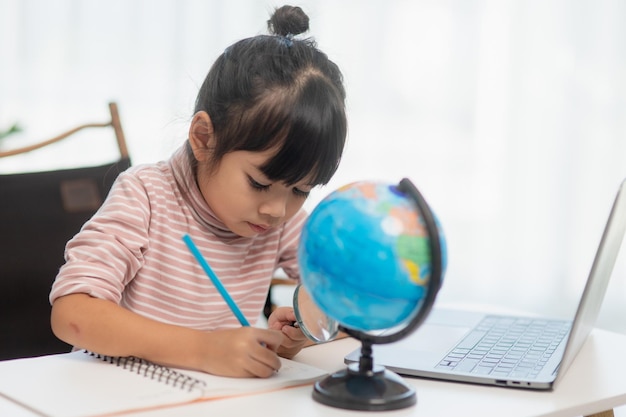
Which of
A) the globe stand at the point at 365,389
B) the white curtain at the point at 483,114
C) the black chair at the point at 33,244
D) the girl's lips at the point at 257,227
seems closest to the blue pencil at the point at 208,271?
the globe stand at the point at 365,389

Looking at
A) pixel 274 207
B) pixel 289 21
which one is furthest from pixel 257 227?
pixel 289 21

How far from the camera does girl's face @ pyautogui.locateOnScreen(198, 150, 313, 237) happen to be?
3.41ft

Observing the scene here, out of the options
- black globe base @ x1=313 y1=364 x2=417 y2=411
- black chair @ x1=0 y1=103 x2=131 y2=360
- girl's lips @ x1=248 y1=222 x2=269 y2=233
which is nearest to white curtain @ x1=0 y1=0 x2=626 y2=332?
black chair @ x1=0 y1=103 x2=131 y2=360

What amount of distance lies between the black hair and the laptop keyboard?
28 cm

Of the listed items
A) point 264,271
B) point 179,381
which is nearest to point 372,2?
point 264,271

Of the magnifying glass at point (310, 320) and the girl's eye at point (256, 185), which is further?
the girl's eye at point (256, 185)

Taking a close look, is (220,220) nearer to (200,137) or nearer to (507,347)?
(200,137)

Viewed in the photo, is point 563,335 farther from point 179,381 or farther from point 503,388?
point 179,381

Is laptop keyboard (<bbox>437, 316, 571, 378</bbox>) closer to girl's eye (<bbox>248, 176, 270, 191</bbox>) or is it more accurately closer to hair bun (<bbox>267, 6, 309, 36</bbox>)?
girl's eye (<bbox>248, 176, 270, 191</bbox>)

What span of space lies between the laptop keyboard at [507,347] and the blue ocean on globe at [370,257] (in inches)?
8.0

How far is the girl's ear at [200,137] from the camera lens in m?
1.10

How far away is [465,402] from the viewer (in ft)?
2.66

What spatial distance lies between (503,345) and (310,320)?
0.27 m

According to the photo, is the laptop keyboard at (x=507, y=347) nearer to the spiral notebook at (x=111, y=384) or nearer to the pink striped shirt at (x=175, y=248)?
the spiral notebook at (x=111, y=384)
